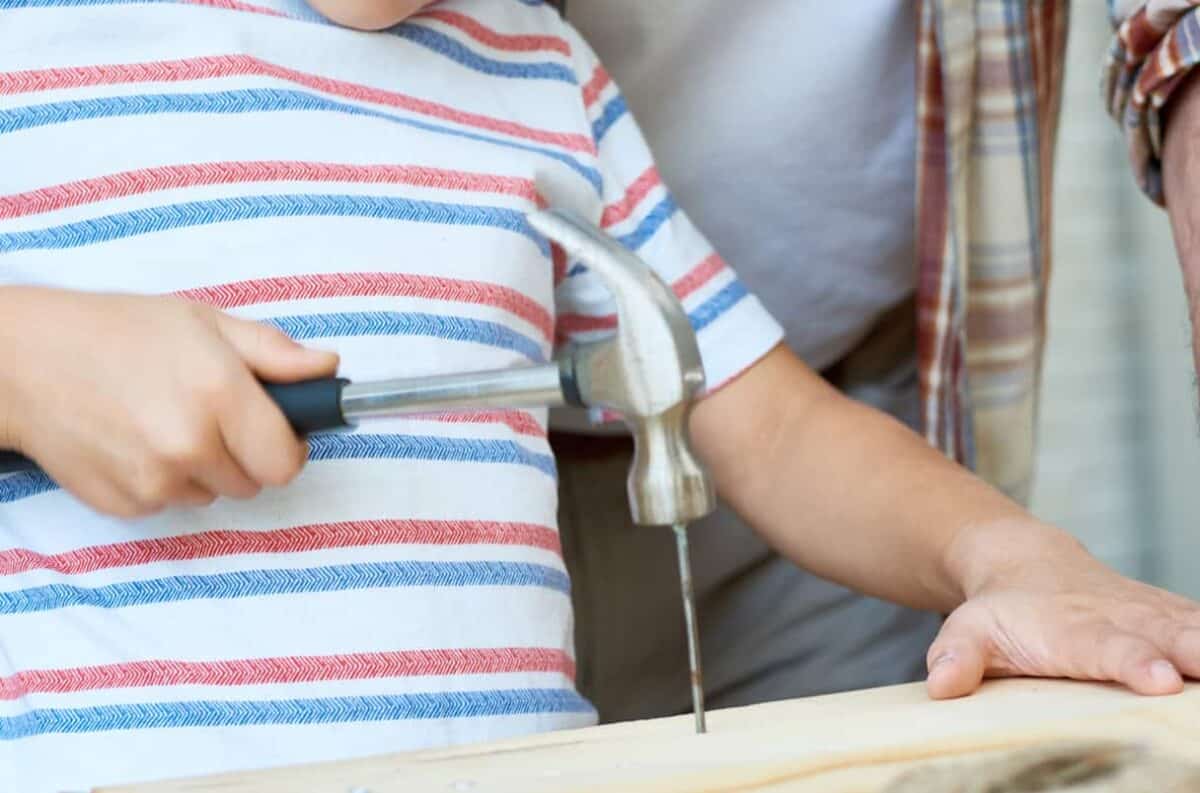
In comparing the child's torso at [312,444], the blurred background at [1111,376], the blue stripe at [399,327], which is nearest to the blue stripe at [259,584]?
the child's torso at [312,444]

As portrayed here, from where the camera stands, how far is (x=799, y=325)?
1.25m

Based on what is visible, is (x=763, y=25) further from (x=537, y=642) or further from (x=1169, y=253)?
(x=1169, y=253)

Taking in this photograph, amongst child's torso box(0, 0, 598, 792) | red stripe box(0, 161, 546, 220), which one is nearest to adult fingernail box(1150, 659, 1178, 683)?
child's torso box(0, 0, 598, 792)

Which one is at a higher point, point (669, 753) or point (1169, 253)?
point (669, 753)

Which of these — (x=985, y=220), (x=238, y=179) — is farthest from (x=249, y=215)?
(x=985, y=220)

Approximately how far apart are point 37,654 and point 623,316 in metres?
0.35

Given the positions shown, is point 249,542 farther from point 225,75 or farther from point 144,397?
point 225,75

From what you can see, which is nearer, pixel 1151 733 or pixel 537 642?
pixel 1151 733

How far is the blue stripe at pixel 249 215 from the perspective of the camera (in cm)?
79

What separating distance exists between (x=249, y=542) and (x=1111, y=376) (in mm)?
1986

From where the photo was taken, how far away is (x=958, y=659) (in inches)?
27.1

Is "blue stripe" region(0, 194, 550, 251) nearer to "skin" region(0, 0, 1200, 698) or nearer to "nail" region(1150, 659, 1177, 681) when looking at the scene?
"skin" region(0, 0, 1200, 698)

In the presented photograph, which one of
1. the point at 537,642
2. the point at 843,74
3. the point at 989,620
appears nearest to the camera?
the point at 989,620

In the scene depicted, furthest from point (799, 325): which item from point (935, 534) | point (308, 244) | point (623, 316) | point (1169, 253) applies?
point (1169, 253)
